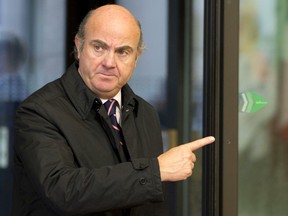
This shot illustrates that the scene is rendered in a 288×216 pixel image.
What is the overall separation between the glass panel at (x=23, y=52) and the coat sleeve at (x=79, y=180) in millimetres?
1597

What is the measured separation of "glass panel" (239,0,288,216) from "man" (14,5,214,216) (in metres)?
0.77

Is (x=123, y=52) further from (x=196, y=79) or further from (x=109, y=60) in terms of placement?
(x=196, y=79)

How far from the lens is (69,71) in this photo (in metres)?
1.76

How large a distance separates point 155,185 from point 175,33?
2.13 meters

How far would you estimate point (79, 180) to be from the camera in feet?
4.90

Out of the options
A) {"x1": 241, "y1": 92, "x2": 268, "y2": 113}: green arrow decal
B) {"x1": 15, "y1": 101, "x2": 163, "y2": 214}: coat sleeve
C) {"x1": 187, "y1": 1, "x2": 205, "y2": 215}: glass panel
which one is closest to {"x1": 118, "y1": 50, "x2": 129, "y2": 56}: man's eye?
{"x1": 15, "y1": 101, "x2": 163, "y2": 214}: coat sleeve

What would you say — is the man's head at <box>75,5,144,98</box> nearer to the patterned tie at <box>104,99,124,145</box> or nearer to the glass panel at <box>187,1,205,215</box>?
the patterned tie at <box>104,99,124,145</box>

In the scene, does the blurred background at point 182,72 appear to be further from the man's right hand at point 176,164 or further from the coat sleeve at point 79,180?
the coat sleeve at point 79,180

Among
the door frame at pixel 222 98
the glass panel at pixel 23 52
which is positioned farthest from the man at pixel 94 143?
the glass panel at pixel 23 52

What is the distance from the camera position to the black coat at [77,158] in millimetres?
1494

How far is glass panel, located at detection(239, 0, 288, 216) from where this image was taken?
8.11 feet

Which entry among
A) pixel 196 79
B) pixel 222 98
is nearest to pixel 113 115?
pixel 222 98

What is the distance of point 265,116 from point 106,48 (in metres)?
1.11

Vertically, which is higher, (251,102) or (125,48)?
(125,48)
